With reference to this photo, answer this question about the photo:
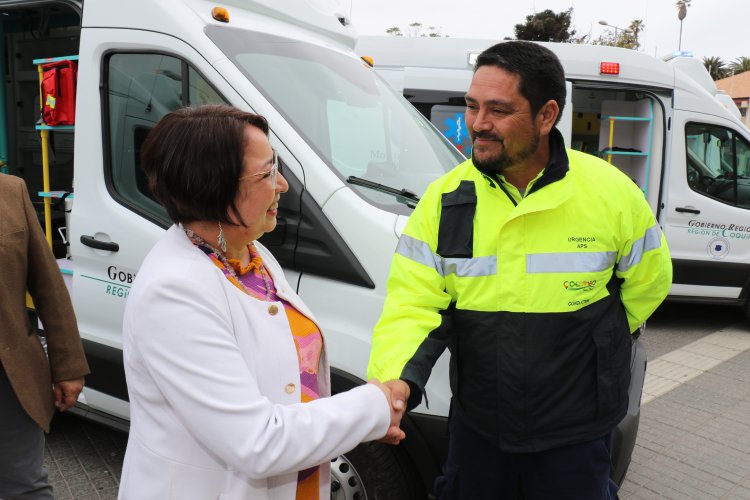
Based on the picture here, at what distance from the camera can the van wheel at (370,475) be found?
96.2 inches

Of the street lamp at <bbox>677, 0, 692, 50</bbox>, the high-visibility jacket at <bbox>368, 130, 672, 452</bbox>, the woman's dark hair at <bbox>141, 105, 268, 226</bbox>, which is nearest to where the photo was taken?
the woman's dark hair at <bbox>141, 105, 268, 226</bbox>

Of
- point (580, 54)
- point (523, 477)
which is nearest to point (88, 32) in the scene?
point (523, 477)

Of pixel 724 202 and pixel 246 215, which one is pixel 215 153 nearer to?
pixel 246 215

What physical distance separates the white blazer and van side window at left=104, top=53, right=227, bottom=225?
→ 154 centimetres

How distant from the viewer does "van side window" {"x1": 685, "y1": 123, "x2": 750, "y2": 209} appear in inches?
246

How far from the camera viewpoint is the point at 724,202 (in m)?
6.23

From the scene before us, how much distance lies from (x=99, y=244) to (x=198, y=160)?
1.77m

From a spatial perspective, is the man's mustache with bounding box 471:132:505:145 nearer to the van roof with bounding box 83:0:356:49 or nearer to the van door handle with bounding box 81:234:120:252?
the van roof with bounding box 83:0:356:49

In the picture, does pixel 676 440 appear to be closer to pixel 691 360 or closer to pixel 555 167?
pixel 691 360

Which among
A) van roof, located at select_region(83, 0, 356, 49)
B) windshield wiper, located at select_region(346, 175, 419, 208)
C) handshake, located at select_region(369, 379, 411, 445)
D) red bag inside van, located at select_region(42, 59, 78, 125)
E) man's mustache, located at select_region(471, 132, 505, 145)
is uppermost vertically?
van roof, located at select_region(83, 0, 356, 49)

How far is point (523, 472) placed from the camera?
1970 mm

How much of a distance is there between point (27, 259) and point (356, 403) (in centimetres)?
133

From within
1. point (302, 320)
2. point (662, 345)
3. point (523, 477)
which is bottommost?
point (662, 345)

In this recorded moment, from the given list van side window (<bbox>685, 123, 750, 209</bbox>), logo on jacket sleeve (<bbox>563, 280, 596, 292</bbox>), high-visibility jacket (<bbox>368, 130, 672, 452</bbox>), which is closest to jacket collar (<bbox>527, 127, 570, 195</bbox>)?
high-visibility jacket (<bbox>368, 130, 672, 452</bbox>)
